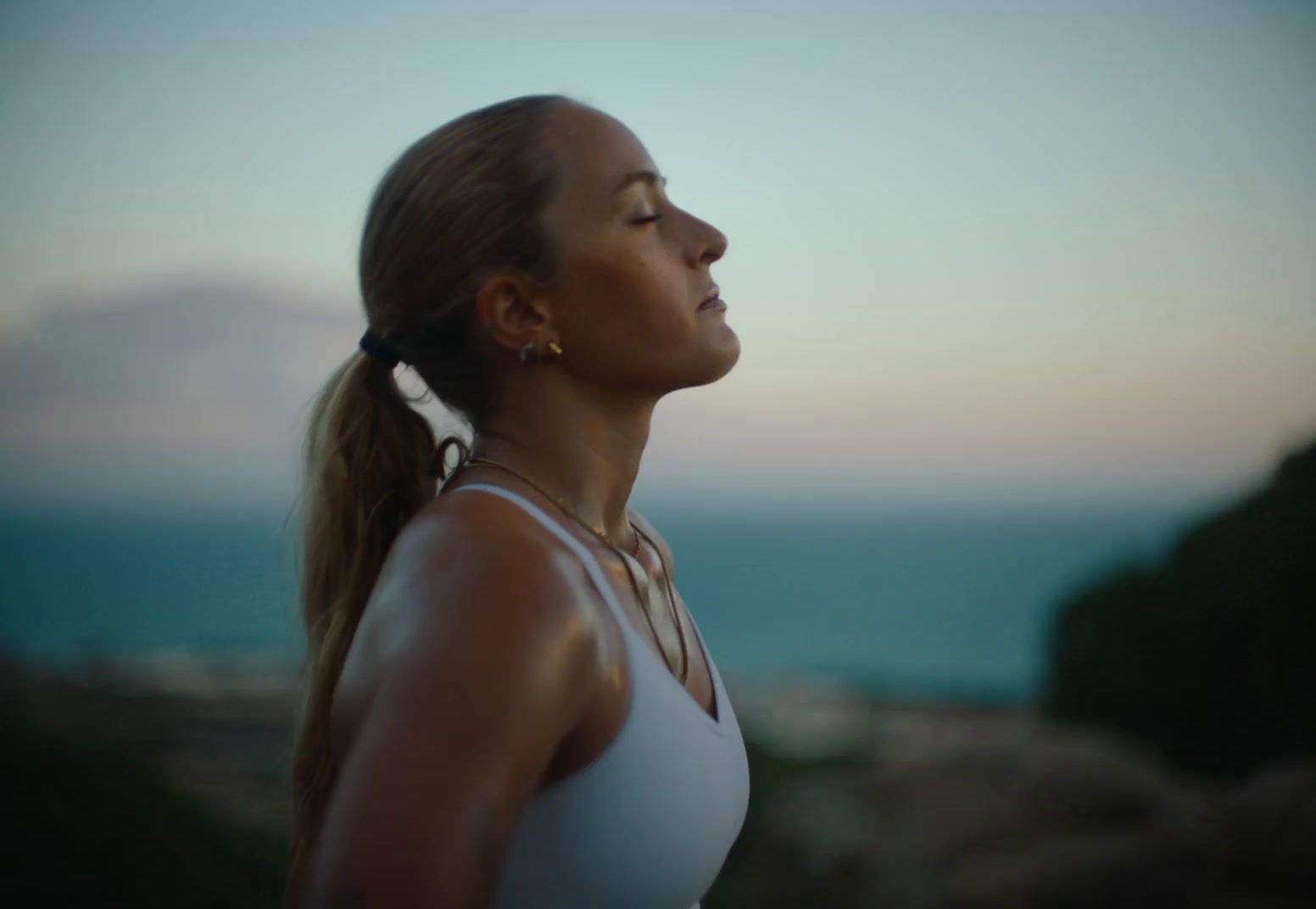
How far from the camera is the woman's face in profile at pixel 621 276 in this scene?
1118 millimetres

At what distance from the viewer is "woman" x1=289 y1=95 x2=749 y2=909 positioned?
0.78 m

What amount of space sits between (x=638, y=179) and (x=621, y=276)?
114 mm

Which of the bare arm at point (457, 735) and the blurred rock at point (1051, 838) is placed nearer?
the bare arm at point (457, 735)

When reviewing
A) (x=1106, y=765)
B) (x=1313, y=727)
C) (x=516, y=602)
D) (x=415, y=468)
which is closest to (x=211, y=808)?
(x=415, y=468)

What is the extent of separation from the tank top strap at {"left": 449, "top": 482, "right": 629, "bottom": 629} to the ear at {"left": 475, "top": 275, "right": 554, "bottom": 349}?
0.58 ft

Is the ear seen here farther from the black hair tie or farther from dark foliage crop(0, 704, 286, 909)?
dark foliage crop(0, 704, 286, 909)

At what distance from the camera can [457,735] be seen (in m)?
0.77

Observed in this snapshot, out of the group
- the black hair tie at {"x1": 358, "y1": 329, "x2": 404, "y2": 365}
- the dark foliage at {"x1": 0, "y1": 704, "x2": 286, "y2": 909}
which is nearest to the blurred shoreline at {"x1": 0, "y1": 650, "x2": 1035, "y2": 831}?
the dark foliage at {"x1": 0, "y1": 704, "x2": 286, "y2": 909}

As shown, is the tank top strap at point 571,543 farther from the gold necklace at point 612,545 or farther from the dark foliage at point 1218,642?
the dark foliage at point 1218,642

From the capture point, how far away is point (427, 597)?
85 cm

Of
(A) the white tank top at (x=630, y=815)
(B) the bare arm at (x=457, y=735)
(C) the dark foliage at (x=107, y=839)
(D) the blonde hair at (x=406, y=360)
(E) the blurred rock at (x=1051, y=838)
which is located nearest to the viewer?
(B) the bare arm at (x=457, y=735)

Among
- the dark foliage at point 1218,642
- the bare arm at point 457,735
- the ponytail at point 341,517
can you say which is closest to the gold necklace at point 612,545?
the ponytail at point 341,517

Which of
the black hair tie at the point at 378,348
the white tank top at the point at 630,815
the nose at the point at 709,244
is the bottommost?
the white tank top at the point at 630,815

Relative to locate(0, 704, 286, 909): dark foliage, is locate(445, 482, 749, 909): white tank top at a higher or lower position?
higher
